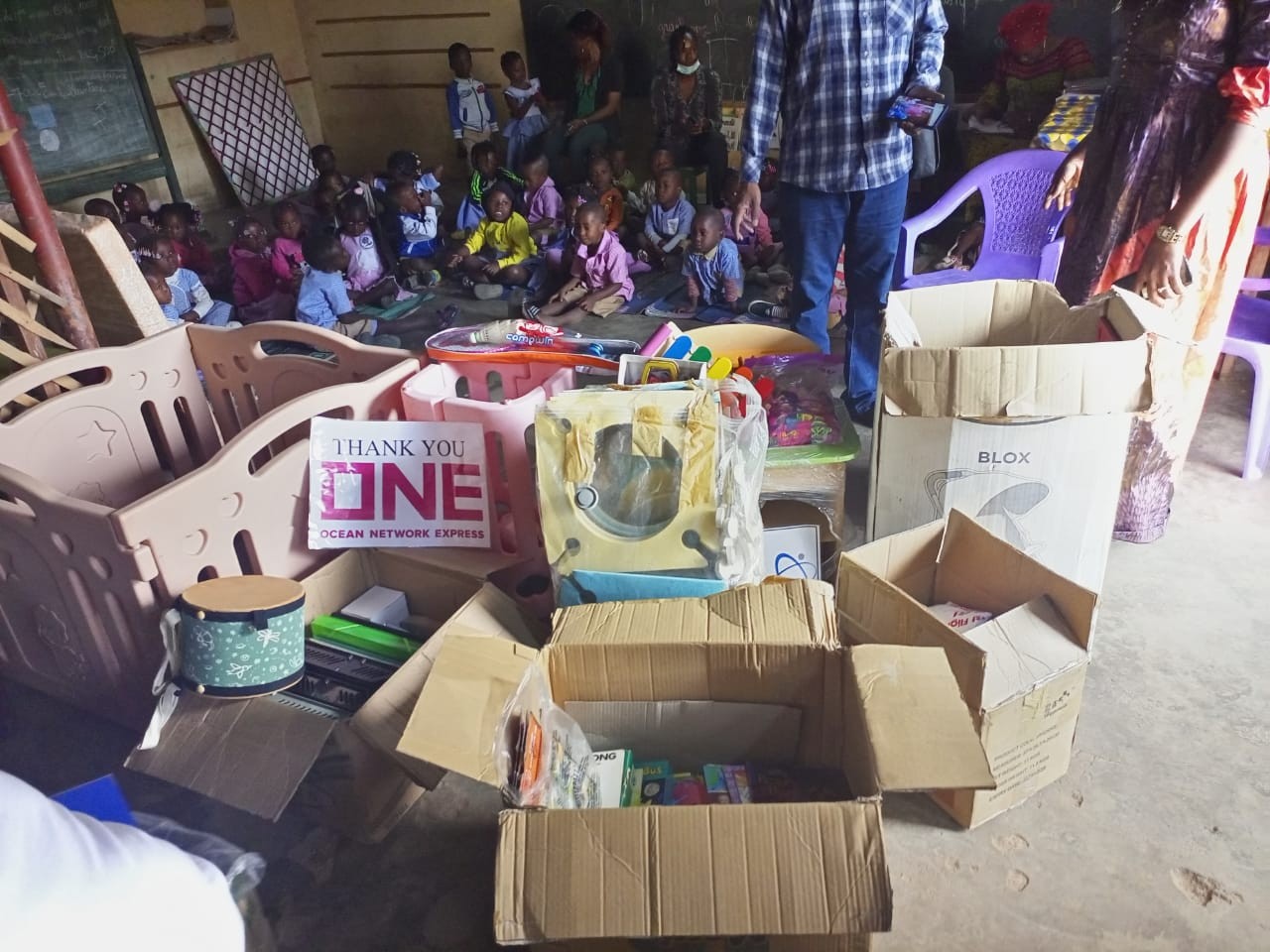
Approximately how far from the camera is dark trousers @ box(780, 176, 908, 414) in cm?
240

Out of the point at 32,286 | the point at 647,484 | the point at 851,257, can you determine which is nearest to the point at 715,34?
the point at 851,257

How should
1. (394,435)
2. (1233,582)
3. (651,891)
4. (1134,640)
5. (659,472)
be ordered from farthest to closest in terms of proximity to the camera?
(1233,582), (1134,640), (394,435), (659,472), (651,891)

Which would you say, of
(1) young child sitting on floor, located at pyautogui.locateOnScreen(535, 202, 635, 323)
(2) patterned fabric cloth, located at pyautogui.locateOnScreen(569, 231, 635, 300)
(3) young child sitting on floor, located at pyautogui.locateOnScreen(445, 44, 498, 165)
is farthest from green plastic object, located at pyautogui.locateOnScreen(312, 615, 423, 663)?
(3) young child sitting on floor, located at pyautogui.locateOnScreen(445, 44, 498, 165)

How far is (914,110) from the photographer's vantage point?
221 centimetres

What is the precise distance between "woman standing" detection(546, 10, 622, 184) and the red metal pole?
3268 mm

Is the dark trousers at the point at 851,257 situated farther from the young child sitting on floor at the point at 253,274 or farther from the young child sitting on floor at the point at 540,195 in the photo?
the young child sitting on floor at the point at 253,274

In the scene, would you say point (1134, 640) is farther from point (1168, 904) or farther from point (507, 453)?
point (507, 453)

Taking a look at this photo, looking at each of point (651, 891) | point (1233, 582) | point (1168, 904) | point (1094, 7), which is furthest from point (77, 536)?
point (1094, 7)

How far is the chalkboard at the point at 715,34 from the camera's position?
416cm

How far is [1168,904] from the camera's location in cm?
136

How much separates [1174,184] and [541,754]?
5.49 feet

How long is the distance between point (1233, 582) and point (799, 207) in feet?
4.48

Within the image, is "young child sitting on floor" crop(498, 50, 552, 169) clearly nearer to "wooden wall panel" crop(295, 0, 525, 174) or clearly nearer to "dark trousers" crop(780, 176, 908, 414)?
"wooden wall panel" crop(295, 0, 525, 174)

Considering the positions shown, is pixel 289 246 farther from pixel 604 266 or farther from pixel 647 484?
pixel 647 484
